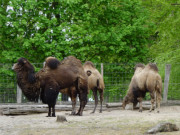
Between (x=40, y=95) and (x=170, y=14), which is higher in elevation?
(x=170, y=14)

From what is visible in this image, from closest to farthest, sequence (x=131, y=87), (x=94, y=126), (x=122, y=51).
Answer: (x=94, y=126) → (x=131, y=87) → (x=122, y=51)

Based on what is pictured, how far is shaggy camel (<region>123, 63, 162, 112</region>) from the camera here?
15148 millimetres

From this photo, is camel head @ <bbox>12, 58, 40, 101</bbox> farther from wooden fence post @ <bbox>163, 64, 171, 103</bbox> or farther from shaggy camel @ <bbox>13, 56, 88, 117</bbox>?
wooden fence post @ <bbox>163, 64, 171, 103</bbox>

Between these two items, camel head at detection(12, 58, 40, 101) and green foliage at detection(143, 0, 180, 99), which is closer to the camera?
camel head at detection(12, 58, 40, 101)

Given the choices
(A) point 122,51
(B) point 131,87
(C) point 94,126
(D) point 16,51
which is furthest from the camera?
(A) point 122,51

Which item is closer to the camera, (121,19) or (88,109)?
(88,109)

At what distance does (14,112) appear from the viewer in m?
16.9

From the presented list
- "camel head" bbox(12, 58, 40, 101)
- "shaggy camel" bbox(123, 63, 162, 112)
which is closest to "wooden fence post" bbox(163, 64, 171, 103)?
"shaggy camel" bbox(123, 63, 162, 112)

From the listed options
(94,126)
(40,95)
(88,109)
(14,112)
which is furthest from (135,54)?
(94,126)

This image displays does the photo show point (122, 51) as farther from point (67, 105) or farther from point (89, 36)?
point (67, 105)

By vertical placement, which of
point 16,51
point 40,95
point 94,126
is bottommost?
point 94,126

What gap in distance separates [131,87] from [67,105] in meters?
2.93

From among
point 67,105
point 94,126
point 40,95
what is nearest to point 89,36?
point 67,105

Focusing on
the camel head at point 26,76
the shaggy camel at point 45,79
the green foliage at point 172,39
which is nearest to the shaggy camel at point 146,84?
the green foliage at point 172,39
